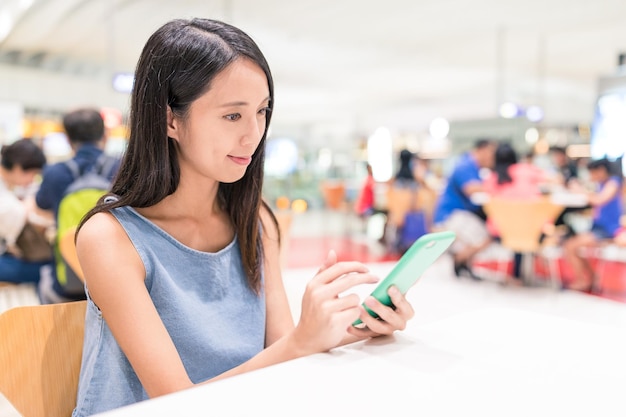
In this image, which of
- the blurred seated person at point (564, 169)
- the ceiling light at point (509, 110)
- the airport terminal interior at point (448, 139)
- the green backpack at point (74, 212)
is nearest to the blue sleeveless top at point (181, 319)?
the airport terminal interior at point (448, 139)

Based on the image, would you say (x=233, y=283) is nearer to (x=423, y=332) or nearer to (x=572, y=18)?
(x=423, y=332)

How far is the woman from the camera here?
36.8 inches

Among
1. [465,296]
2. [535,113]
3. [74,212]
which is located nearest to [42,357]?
[74,212]

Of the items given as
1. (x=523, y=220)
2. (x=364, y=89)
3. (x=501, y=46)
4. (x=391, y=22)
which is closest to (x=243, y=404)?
(x=523, y=220)

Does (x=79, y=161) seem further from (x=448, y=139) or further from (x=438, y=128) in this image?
(x=438, y=128)

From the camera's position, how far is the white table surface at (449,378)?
0.73 meters

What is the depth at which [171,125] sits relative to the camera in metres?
1.06

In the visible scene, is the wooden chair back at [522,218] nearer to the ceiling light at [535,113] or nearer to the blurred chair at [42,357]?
the blurred chair at [42,357]

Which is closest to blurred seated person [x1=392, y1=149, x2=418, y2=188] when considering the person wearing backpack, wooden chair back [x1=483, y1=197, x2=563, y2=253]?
wooden chair back [x1=483, y1=197, x2=563, y2=253]

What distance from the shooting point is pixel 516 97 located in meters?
15.4

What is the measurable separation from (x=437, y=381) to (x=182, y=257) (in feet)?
1.88

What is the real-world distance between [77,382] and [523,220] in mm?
4303

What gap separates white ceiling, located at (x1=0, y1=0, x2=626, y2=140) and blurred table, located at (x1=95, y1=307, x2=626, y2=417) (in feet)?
11.5

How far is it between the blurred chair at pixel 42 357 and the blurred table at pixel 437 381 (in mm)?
422
